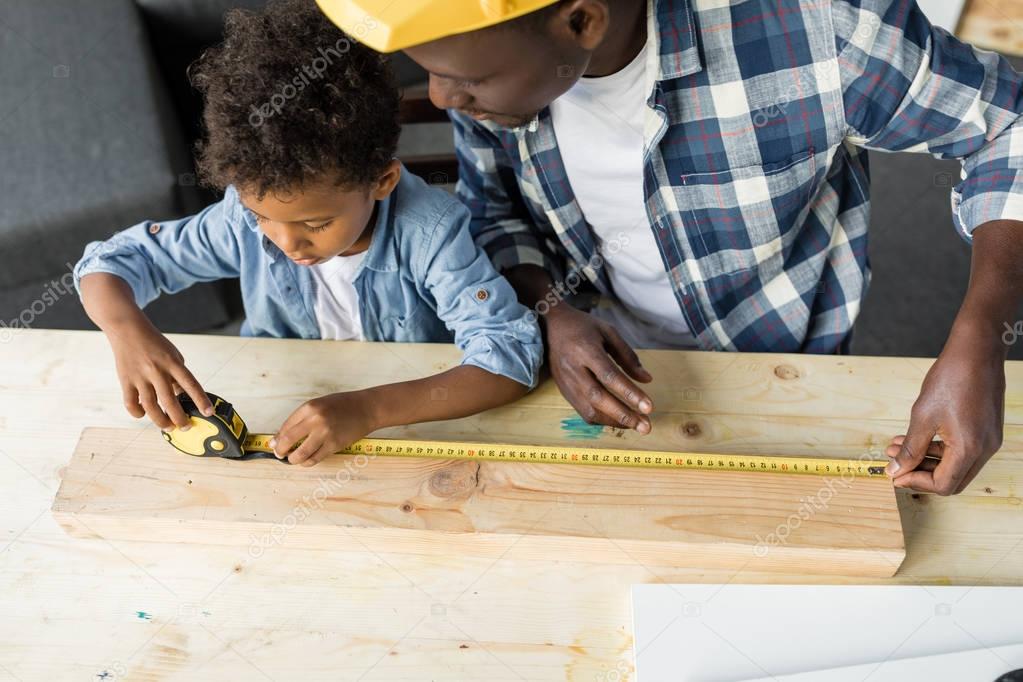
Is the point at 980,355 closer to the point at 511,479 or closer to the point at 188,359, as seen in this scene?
the point at 511,479

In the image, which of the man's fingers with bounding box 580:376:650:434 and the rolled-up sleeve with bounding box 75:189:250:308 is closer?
the man's fingers with bounding box 580:376:650:434

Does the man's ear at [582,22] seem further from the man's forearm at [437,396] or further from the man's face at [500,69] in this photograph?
the man's forearm at [437,396]

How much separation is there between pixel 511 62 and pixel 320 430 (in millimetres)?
604

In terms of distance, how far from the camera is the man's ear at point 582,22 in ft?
3.73

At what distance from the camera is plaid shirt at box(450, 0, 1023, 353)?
137 cm

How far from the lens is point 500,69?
115 centimetres

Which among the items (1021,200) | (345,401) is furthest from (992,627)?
(345,401)

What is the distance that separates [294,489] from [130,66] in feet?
5.60

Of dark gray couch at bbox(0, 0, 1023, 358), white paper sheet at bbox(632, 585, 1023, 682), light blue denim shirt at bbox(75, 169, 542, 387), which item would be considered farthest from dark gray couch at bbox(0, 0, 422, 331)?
white paper sheet at bbox(632, 585, 1023, 682)

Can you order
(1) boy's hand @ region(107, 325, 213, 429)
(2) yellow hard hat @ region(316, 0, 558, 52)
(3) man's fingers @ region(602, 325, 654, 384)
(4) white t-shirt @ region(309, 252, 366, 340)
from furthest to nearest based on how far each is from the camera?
(4) white t-shirt @ region(309, 252, 366, 340)
(3) man's fingers @ region(602, 325, 654, 384)
(1) boy's hand @ region(107, 325, 213, 429)
(2) yellow hard hat @ region(316, 0, 558, 52)

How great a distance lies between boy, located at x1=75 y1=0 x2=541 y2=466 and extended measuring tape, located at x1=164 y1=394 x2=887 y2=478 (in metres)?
0.03

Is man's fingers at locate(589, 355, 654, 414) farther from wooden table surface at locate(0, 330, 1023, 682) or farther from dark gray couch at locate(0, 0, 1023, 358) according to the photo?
dark gray couch at locate(0, 0, 1023, 358)

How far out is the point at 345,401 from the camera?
134 centimetres

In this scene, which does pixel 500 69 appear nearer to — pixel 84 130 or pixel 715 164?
pixel 715 164
